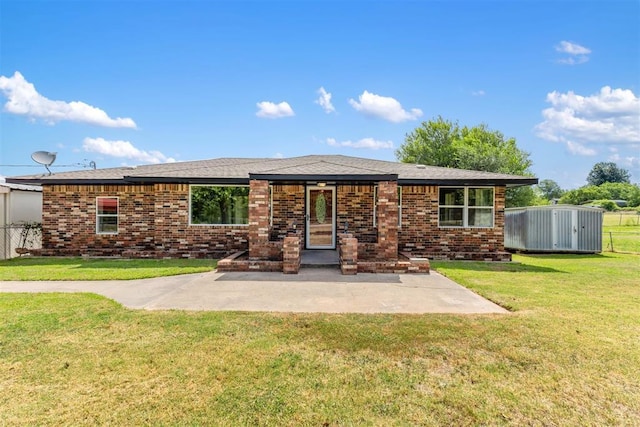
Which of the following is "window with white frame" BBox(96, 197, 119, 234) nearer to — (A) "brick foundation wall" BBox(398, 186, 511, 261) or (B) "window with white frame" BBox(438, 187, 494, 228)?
(A) "brick foundation wall" BBox(398, 186, 511, 261)

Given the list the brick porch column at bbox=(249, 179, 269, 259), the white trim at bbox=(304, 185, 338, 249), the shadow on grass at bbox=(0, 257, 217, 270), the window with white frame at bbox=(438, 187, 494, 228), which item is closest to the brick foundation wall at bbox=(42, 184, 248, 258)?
the shadow on grass at bbox=(0, 257, 217, 270)

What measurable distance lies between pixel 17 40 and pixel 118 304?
18.3 m

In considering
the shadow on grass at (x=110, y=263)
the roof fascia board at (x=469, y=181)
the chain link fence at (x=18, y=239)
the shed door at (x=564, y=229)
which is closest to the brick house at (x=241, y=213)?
the roof fascia board at (x=469, y=181)

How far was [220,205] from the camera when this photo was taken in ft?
38.9

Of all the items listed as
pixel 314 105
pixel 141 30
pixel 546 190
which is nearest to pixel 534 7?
pixel 314 105

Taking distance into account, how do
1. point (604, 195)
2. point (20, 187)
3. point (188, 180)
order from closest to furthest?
point (188, 180), point (20, 187), point (604, 195)

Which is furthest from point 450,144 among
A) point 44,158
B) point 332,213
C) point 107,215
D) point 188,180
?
point 44,158

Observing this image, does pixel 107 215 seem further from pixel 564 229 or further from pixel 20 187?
pixel 564 229

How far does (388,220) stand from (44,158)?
1440 centimetres

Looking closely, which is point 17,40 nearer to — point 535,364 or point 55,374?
point 55,374

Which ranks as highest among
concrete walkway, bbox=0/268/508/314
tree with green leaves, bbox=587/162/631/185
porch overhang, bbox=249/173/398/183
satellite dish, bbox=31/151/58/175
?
tree with green leaves, bbox=587/162/631/185

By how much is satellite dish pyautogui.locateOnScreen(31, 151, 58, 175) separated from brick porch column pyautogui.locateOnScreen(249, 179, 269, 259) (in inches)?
409

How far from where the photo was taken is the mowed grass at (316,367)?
2.67 meters

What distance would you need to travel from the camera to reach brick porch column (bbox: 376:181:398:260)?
9.23m
